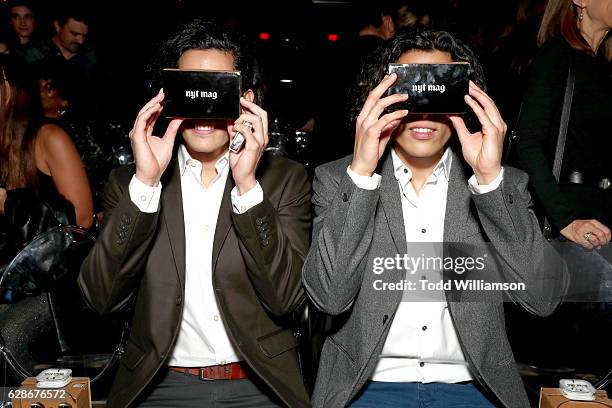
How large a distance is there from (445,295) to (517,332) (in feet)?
1.17

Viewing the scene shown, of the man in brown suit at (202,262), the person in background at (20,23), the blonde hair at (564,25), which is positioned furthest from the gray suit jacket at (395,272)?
the person in background at (20,23)

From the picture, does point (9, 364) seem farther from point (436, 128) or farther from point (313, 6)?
point (313, 6)

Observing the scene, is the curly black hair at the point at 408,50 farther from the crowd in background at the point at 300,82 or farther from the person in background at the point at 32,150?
the person in background at the point at 32,150

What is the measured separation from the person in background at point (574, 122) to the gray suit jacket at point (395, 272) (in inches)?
19.8

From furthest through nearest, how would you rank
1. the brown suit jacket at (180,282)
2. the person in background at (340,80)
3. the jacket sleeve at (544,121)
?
the person in background at (340,80) < the jacket sleeve at (544,121) < the brown suit jacket at (180,282)

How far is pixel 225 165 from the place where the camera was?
2105mm

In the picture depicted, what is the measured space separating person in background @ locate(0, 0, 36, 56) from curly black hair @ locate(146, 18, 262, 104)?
2.72 m

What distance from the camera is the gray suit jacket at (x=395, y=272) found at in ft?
6.13

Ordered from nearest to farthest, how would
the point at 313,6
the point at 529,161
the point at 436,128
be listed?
the point at 436,128 → the point at 529,161 → the point at 313,6

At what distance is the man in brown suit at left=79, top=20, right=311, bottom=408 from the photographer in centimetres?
Answer: 191

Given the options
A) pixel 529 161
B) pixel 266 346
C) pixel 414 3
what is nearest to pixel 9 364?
pixel 266 346

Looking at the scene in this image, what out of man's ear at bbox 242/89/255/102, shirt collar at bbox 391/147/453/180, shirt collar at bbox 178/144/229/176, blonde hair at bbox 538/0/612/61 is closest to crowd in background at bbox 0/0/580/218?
blonde hair at bbox 538/0/612/61

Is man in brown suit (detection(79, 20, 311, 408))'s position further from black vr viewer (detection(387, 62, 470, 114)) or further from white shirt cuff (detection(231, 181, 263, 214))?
black vr viewer (detection(387, 62, 470, 114))

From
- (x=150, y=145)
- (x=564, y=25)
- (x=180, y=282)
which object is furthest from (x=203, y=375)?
(x=564, y=25)
